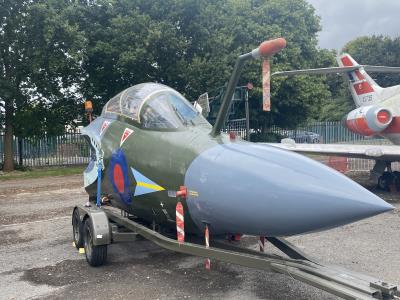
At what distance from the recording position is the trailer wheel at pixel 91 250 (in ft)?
19.8

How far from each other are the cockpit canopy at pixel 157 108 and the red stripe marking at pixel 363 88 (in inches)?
508

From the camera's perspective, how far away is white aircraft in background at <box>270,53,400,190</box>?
1228 centimetres

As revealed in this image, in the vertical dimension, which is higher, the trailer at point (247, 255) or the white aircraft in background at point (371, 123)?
the white aircraft in background at point (371, 123)

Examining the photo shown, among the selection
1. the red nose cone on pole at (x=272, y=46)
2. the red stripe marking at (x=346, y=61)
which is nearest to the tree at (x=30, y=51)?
the red stripe marking at (x=346, y=61)

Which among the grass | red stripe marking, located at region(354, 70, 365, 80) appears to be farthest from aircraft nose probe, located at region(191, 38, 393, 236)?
the grass

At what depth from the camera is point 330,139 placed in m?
35.8

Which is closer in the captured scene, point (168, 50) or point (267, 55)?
point (267, 55)

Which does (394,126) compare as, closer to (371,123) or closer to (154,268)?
(371,123)

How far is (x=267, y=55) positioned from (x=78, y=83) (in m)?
21.8

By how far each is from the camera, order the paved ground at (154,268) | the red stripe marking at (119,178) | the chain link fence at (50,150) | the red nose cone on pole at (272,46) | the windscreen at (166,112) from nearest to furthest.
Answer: the red nose cone on pole at (272,46) → the paved ground at (154,268) → the windscreen at (166,112) → the red stripe marking at (119,178) → the chain link fence at (50,150)

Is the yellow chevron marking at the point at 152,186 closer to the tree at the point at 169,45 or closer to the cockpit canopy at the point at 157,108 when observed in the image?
the cockpit canopy at the point at 157,108

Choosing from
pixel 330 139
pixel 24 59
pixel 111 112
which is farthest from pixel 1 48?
pixel 330 139

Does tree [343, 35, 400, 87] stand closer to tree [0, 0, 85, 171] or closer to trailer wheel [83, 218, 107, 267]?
tree [0, 0, 85, 171]

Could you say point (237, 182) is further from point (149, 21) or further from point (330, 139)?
point (330, 139)
